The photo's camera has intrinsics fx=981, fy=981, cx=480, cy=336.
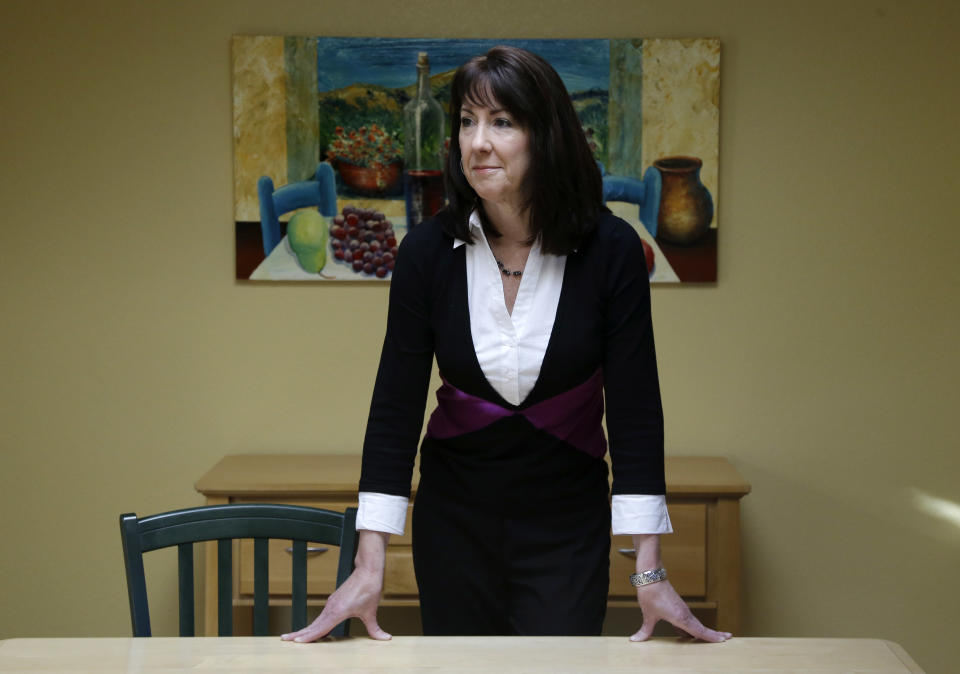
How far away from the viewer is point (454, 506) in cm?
174

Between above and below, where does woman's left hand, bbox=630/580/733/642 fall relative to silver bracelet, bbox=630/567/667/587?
below

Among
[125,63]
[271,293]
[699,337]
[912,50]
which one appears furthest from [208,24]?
[912,50]

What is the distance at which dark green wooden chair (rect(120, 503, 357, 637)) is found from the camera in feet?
5.51

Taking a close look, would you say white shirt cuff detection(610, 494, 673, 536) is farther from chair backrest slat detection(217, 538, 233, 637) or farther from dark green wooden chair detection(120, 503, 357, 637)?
chair backrest slat detection(217, 538, 233, 637)

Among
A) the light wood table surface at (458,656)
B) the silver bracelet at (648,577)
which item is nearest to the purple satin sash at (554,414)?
the silver bracelet at (648,577)

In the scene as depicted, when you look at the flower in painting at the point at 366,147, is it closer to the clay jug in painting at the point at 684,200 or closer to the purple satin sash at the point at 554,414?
the clay jug in painting at the point at 684,200

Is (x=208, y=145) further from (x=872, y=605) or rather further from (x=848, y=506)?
(x=872, y=605)

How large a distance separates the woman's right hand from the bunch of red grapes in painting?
4.98 feet

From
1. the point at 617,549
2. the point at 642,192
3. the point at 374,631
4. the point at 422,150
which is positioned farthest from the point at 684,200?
the point at 374,631

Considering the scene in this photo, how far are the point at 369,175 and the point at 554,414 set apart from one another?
1.51 m

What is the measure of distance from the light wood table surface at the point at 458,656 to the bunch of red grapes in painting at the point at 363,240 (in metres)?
1.73

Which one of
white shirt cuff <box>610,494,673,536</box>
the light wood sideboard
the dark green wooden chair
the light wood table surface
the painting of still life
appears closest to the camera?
the light wood table surface

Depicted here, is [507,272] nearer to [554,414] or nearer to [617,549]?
[554,414]

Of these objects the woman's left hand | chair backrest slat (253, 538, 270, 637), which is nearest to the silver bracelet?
the woman's left hand
